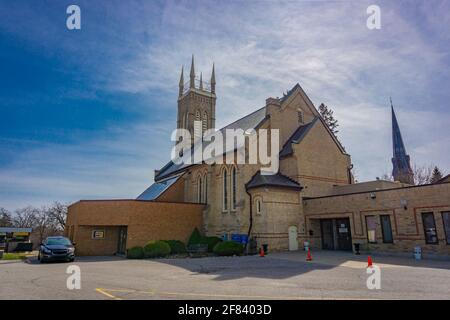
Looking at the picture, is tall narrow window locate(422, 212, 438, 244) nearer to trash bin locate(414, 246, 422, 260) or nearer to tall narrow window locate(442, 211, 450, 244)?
tall narrow window locate(442, 211, 450, 244)

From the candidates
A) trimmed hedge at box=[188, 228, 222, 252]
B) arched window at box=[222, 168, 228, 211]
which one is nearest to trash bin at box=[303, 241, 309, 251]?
trimmed hedge at box=[188, 228, 222, 252]

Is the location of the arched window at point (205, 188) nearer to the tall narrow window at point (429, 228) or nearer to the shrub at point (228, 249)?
the shrub at point (228, 249)

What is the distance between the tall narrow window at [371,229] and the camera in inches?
814

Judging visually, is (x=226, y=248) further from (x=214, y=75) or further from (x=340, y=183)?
(x=214, y=75)

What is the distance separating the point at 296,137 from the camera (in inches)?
1108

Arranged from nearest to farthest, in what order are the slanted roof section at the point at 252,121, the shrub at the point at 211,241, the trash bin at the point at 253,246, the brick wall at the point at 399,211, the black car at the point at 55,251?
the brick wall at the point at 399,211
the black car at the point at 55,251
the trash bin at the point at 253,246
the shrub at the point at 211,241
the slanted roof section at the point at 252,121

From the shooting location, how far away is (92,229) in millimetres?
25797

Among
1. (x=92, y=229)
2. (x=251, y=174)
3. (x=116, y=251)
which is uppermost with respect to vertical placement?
(x=251, y=174)

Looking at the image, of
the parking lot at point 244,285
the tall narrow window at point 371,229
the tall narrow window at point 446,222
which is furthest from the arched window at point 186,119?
the tall narrow window at point 446,222

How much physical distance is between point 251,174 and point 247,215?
360 centimetres

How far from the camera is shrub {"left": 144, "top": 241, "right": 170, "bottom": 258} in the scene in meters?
21.4

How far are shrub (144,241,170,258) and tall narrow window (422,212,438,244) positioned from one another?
1755cm

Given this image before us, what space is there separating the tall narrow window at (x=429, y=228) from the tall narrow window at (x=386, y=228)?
2.14 m
